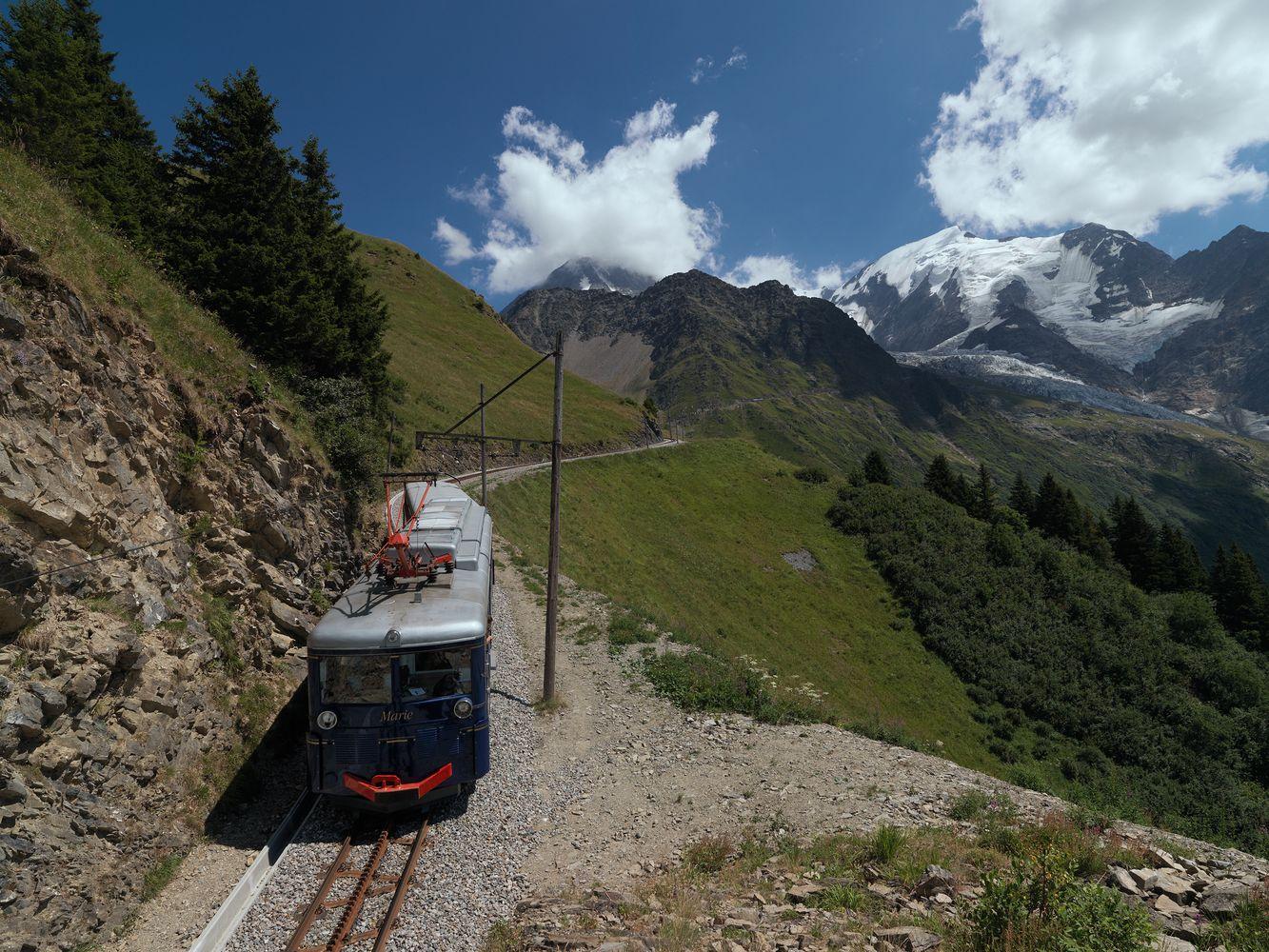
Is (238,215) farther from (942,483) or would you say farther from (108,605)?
(942,483)

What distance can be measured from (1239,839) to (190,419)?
41.3 meters

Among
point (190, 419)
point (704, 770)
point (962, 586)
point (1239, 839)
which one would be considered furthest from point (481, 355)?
point (1239, 839)

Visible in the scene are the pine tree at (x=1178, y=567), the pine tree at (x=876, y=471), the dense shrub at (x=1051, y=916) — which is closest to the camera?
the dense shrub at (x=1051, y=916)

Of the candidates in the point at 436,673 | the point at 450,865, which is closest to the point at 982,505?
the point at 436,673

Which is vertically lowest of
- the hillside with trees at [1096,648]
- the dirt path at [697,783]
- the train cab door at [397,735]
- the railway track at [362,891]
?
the hillside with trees at [1096,648]

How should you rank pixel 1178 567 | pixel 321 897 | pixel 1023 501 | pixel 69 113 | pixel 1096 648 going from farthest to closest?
pixel 1023 501 < pixel 1178 567 < pixel 1096 648 < pixel 69 113 < pixel 321 897

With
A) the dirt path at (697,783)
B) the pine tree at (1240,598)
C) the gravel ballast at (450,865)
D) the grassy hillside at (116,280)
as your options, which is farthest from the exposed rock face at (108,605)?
the pine tree at (1240,598)

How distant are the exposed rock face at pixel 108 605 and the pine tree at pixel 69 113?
13.6 m

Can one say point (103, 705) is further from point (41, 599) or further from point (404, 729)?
point (404, 729)

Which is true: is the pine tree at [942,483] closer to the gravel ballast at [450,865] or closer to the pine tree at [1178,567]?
the pine tree at [1178,567]

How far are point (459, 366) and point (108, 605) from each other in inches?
2521

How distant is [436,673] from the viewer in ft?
32.7

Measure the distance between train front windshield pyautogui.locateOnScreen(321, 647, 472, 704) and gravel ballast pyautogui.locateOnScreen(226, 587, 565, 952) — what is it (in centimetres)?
235

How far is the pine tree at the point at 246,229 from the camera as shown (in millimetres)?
20188
